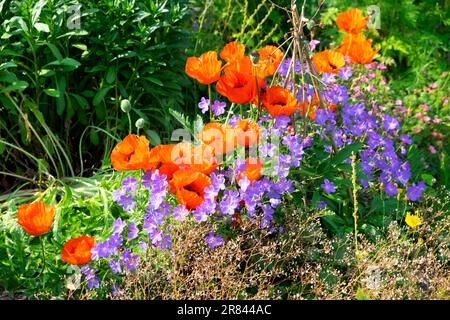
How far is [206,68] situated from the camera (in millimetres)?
3395

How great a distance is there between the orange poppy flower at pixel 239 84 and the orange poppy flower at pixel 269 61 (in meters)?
0.10

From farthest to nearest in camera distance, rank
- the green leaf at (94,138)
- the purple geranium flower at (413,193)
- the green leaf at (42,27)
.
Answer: the green leaf at (94,138) < the green leaf at (42,27) < the purple geranium flower at (413,193)

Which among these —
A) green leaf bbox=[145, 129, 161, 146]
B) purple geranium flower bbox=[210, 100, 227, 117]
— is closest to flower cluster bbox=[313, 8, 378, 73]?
purple geranium flower bbox=[210, 100, 227, 117]

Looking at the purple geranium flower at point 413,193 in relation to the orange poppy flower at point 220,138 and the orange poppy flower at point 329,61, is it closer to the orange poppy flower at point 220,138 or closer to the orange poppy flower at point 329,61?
the orange poppy flower at point 329,61

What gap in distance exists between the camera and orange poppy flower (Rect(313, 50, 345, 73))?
3.85m

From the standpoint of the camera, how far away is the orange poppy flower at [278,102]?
3.37 meters

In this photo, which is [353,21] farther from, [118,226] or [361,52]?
[118,226]

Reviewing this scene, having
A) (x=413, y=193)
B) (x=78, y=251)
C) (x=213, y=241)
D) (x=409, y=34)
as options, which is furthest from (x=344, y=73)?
(x=409, y=34)

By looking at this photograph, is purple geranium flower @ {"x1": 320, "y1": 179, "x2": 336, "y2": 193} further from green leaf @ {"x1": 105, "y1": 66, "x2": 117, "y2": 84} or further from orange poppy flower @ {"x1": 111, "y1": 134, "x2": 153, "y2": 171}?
green leaf @ {"x1": 105, "y1": 66, "x2": 117, "y2": 84}

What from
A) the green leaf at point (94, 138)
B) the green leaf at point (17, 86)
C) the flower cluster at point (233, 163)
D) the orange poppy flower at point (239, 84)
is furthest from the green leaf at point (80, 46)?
the orange poppy flower at point (239, 84)

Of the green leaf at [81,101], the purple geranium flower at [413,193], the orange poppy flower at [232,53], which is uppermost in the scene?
the orange poppy flower at [232,53]

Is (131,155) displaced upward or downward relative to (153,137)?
upward

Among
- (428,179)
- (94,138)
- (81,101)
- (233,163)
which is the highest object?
(233,163)

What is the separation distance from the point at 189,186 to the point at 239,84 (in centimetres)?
52
